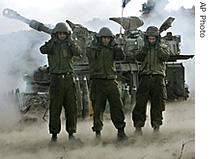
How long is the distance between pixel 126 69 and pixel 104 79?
2.87 ft

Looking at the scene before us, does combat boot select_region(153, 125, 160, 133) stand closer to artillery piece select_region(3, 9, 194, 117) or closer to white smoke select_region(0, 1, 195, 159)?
white smoke select_region(0, 1, 195, 159)

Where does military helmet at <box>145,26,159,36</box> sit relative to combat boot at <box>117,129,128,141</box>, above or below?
above

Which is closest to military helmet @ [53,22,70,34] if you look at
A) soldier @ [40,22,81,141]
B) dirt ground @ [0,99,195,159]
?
soldier @ [40,22,81,141]

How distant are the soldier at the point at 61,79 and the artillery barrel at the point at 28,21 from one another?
0.19 m

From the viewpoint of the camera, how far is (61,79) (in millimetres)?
2639

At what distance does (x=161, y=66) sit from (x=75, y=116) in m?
0.56

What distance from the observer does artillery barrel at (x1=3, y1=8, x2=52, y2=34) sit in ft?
8.83

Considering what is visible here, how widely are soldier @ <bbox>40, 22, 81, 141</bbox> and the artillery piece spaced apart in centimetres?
23

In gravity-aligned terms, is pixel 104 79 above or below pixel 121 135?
above

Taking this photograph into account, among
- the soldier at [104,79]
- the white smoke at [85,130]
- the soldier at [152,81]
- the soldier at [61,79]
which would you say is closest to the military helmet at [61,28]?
the soldier at [61,79]

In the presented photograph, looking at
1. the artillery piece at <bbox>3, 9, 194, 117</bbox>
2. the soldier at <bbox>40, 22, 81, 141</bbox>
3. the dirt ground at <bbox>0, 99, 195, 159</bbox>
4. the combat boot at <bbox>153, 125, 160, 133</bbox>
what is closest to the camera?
the dirt ground at <bbox>0, 99, 195, 159</bbox>

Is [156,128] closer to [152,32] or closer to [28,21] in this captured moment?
[152,32]

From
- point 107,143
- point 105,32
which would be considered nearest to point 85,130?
point 107,143
